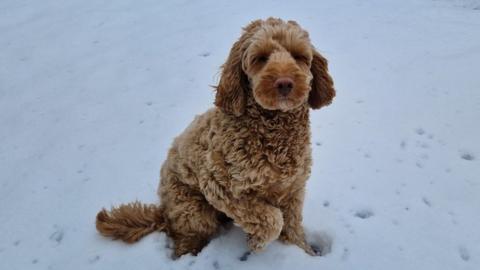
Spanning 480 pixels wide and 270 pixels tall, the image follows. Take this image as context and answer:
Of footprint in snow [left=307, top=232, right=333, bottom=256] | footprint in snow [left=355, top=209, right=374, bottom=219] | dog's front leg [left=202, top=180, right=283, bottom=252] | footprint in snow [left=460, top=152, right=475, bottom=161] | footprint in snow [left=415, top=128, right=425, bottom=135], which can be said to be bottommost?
footprint in snow [left=307, top=232, right=333, bottom=256]

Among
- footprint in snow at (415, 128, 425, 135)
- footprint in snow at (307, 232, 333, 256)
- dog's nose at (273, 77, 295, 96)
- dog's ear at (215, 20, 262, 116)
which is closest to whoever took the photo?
dog's nose at (273, 77, 295, 96)

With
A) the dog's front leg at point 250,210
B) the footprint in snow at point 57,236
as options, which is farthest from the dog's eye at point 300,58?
the footprint in snow at point 57,236

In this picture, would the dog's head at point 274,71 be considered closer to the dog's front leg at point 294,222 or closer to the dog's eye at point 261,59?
the dog's eye at point 261,59

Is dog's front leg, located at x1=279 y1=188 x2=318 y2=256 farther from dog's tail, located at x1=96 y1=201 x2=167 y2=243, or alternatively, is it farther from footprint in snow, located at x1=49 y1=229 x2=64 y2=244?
footprint in snow, located at x1=49 y1=229 x2=64 y2=244

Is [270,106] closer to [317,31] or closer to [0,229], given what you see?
[0,229]

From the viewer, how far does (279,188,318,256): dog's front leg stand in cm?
297

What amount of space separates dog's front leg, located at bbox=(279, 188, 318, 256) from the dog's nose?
0.92m

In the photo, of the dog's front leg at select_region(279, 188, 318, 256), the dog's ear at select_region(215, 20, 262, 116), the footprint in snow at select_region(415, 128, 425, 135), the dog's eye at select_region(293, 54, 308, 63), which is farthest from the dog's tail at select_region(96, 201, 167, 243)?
the footprint in snow at select_region(415, 128, 425, 135)

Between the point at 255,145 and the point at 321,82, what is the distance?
602 millimetres

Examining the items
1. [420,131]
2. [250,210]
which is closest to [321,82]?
[250,210]

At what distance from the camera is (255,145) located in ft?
8.53

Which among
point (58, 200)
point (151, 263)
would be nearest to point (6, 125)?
point (58, 200)

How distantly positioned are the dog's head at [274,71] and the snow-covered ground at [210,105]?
1.11 m

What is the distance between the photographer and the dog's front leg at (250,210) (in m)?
2.70
